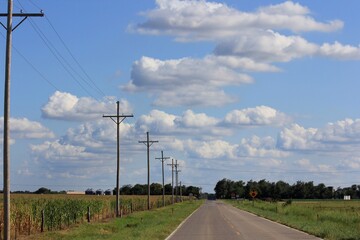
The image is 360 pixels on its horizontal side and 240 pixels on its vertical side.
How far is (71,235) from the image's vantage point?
96.7ft

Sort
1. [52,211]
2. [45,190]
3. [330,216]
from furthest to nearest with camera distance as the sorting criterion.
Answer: [45,190] < [330,216] < [52,211]

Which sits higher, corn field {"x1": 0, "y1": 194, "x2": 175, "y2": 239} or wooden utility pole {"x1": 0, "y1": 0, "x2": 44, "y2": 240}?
wooden utility pole {"x1": 0, "y1": 0, "x2": 44, "y2": 240}

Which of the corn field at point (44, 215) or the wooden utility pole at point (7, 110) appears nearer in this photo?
the wooden utility pole at point (7, 110)

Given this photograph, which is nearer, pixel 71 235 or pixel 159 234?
pixel 71 235

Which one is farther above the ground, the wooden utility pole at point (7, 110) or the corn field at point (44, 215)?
the wooden utility pole at point (7, 110)

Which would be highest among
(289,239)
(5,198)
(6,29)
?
(6,29)

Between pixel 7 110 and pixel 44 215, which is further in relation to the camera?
pixel 44 215

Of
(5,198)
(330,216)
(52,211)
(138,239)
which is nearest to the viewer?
(5,198)

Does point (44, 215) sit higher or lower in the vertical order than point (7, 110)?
lower

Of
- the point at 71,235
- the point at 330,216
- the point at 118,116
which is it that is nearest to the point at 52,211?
the point at 71,235

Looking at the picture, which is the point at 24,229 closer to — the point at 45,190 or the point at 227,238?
the point at 227,238

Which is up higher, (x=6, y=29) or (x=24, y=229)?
(x=6, y=29)

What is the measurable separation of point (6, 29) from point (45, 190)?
16876cm

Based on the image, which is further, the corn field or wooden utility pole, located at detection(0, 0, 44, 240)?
the corn field
